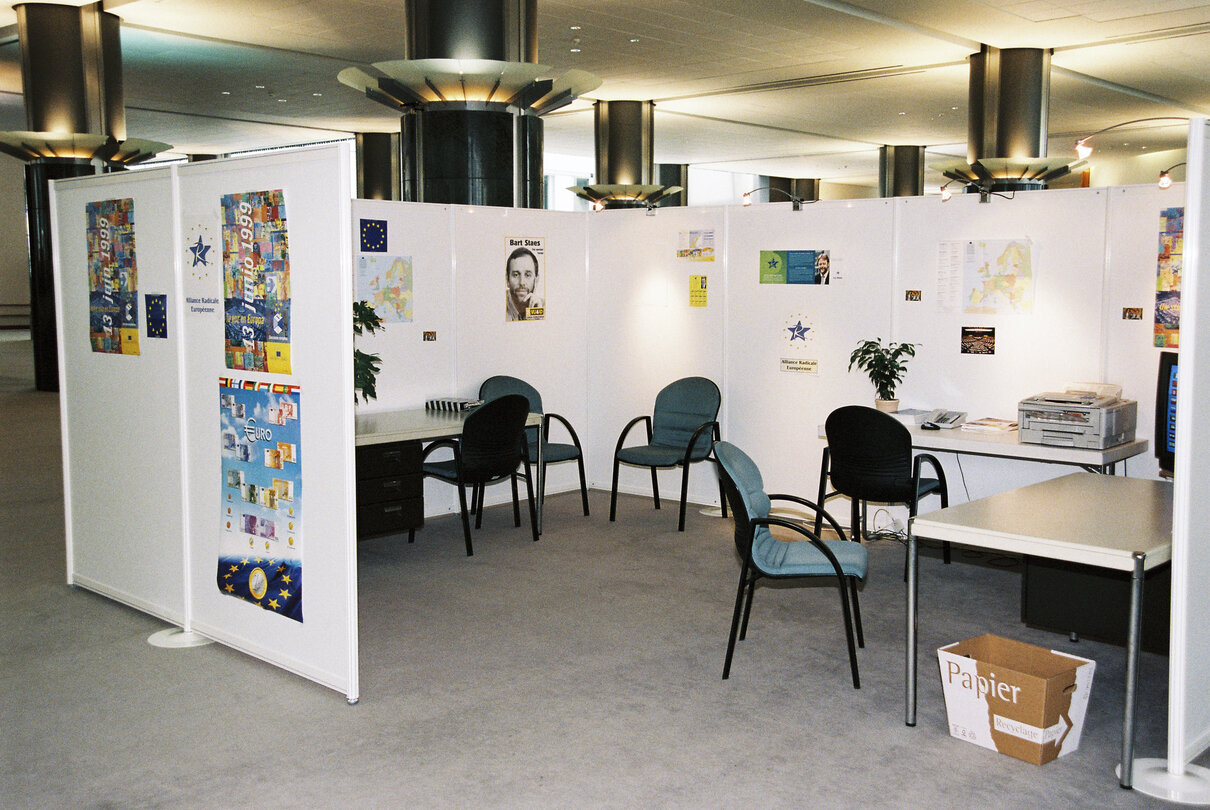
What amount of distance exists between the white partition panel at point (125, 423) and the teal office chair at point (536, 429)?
8.44ft

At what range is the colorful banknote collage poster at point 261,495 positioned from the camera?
416 centimetres

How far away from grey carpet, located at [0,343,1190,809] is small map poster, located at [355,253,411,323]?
182cm

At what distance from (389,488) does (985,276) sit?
3.76 metres

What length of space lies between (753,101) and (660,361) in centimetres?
840

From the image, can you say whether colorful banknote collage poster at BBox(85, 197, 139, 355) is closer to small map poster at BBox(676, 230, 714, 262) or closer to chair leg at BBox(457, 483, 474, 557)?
chair leg at BBox(457, 483, 474, 557)

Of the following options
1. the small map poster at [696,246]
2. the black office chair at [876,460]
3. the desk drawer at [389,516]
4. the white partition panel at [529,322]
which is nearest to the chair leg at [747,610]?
the black office chair at [876,460]

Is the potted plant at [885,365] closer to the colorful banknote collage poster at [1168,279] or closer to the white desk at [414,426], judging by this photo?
the colorful banknote collage poster at [1168,279]

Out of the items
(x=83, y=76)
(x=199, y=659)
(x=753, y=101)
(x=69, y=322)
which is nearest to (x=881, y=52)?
(x=753, y=101)

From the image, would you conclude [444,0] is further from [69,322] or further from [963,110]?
[963,110]

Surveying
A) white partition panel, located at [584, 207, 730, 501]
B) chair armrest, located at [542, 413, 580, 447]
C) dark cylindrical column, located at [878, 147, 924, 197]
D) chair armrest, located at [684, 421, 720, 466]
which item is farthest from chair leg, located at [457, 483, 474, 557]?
dark cylindrical column, located at [878, 147, 924, 197]

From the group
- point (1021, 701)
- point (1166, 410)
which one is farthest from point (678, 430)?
point (1021, 701)

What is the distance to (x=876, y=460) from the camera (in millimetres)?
5648

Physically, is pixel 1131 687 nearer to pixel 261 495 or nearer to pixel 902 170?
pixel 261 495

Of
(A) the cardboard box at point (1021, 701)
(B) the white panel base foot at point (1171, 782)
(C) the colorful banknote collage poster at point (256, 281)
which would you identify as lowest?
(B) the white panel base foot at point (1171, 782)
